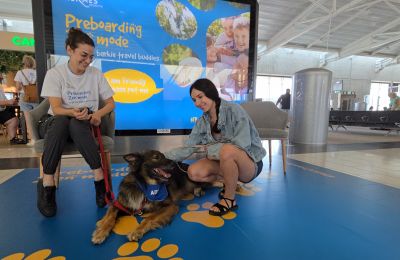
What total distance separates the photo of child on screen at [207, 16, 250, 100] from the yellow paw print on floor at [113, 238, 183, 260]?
2.89 meters

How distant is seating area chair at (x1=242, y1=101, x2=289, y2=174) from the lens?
8.82 ft

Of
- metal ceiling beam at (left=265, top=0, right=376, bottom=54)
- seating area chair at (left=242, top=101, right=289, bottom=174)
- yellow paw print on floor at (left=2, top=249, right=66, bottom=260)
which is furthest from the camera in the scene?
metal ceiling beam at (left=265, top=0, right=376, bottom=54)

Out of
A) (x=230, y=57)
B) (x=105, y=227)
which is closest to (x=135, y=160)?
(x=105, y=227)

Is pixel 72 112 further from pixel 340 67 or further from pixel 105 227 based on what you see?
pixel 340 67

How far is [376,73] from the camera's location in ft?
55.3

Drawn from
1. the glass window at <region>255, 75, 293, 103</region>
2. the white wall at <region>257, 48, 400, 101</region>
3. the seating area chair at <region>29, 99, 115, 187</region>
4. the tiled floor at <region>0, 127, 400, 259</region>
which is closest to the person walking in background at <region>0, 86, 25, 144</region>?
the tiled floor at <region>0, 127, 400, 259</region>

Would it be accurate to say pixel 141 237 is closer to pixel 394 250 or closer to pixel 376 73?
pixel 394 250

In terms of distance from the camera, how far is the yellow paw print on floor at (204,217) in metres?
1.57

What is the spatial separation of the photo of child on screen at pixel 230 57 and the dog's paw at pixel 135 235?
286 cm

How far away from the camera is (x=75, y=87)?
1.88 metres

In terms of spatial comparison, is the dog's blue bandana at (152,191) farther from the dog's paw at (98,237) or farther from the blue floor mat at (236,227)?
the dog's paw at (98,237)

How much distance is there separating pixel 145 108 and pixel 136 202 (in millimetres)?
2057

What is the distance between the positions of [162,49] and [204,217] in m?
2.65

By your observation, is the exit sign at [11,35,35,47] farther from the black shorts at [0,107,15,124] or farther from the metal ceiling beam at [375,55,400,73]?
the metal ceiling beam at [375,55,400,73]
